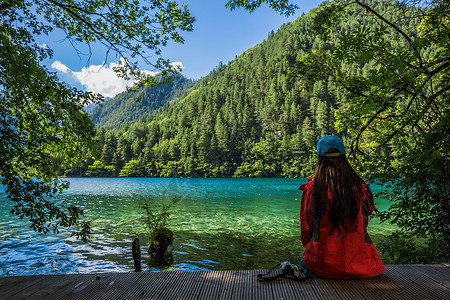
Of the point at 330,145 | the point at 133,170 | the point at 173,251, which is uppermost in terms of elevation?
the point at 330,145

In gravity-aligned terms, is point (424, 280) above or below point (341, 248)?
below

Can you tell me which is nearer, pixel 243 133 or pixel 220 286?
pixel 220 286

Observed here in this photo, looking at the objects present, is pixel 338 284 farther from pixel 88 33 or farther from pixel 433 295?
pixel 88 33

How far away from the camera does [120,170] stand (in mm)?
118188

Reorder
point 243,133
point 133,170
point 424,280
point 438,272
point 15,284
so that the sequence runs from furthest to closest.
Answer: point 243,133, point 133,170, point 438,272, point 15,284, point 424,280

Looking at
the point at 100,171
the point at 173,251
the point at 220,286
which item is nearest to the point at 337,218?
the point at 220,286

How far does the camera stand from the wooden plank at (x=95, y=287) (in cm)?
251

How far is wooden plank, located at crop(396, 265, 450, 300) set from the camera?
243 centimetres

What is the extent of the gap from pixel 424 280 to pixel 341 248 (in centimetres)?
103

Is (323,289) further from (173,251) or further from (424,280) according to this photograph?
(173,251)

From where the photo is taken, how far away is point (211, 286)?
2.65 m

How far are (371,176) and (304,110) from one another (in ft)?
419

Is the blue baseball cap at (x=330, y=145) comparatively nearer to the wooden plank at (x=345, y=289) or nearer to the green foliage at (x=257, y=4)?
the wooden plank at (x=345, y=289)

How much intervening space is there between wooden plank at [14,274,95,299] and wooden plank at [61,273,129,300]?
8cm
